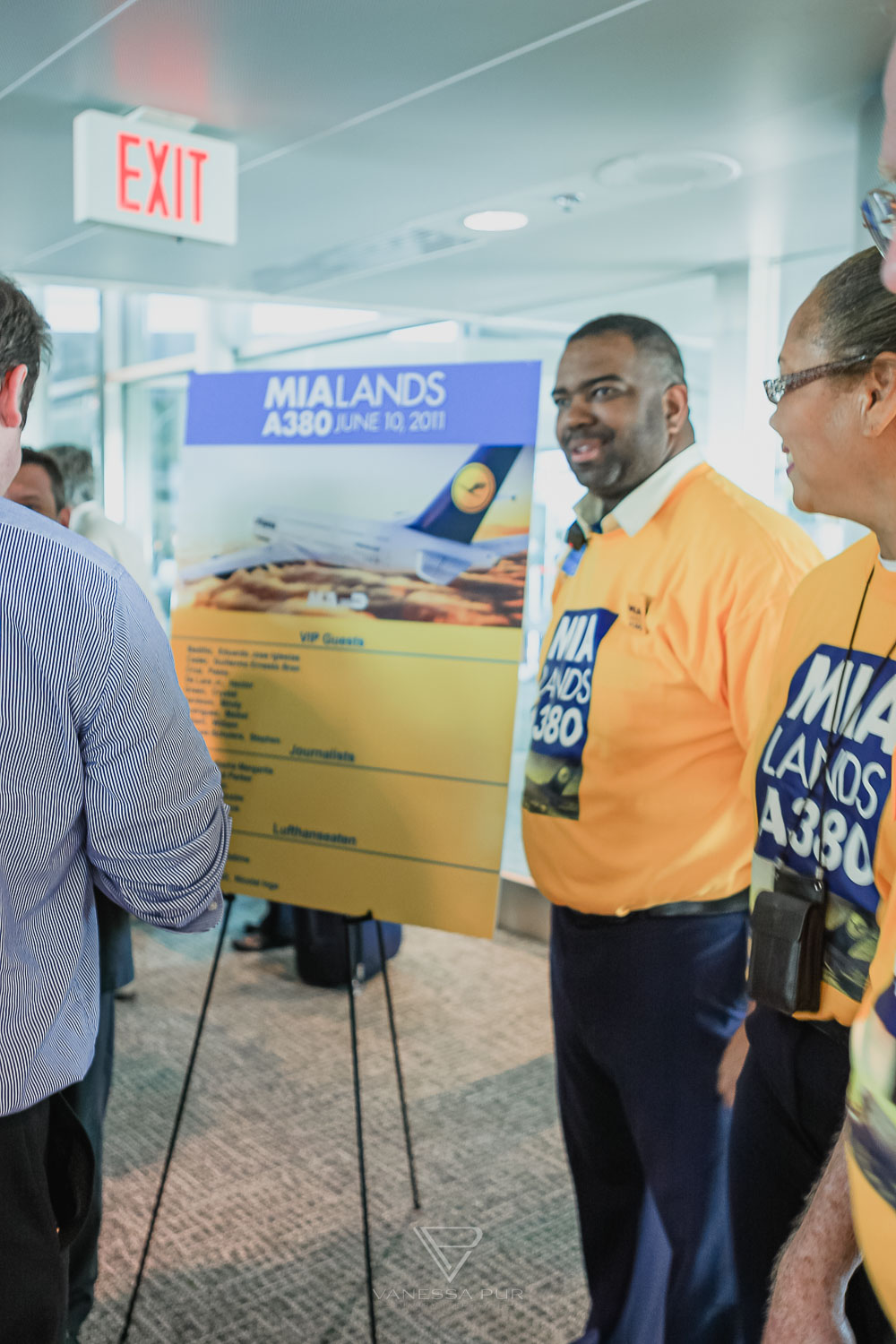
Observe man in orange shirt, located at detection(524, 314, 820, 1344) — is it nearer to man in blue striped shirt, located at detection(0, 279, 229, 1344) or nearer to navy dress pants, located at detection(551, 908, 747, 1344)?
navy dress pants, located at detection(551, 908, 747, 1344)

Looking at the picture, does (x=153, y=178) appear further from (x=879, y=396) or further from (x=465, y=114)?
(x=879, y=396)

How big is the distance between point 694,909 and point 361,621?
0.78 m

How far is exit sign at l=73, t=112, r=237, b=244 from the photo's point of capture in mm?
3209

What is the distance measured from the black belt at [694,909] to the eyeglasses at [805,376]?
2.64 feet

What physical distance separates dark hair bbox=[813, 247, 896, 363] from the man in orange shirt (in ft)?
1.79

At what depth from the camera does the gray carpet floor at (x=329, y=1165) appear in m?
2.16

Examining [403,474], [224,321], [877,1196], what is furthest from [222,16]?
[224,321]

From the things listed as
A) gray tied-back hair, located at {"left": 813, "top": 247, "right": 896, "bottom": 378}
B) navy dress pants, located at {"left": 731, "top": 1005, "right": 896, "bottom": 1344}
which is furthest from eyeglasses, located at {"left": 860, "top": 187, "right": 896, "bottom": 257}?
navy dress pants, located at {"left": 731, "top": 1005, "right": 896, "bottom": 1344}

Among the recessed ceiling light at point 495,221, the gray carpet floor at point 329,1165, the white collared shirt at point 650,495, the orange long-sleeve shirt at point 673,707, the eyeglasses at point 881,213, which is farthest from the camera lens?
the recessed ceiling light at point 495,221

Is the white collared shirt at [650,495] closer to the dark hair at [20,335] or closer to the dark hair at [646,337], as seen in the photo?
the dark hair at [646,337]

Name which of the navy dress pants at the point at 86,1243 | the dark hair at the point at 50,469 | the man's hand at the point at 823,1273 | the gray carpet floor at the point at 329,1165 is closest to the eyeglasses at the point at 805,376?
the man's hand at the point at 823,1273

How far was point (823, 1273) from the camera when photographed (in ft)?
2.93

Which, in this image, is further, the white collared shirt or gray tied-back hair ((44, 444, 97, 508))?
gray tied-back hair ((44, 444, 97, 508))

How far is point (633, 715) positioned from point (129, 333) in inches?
234
